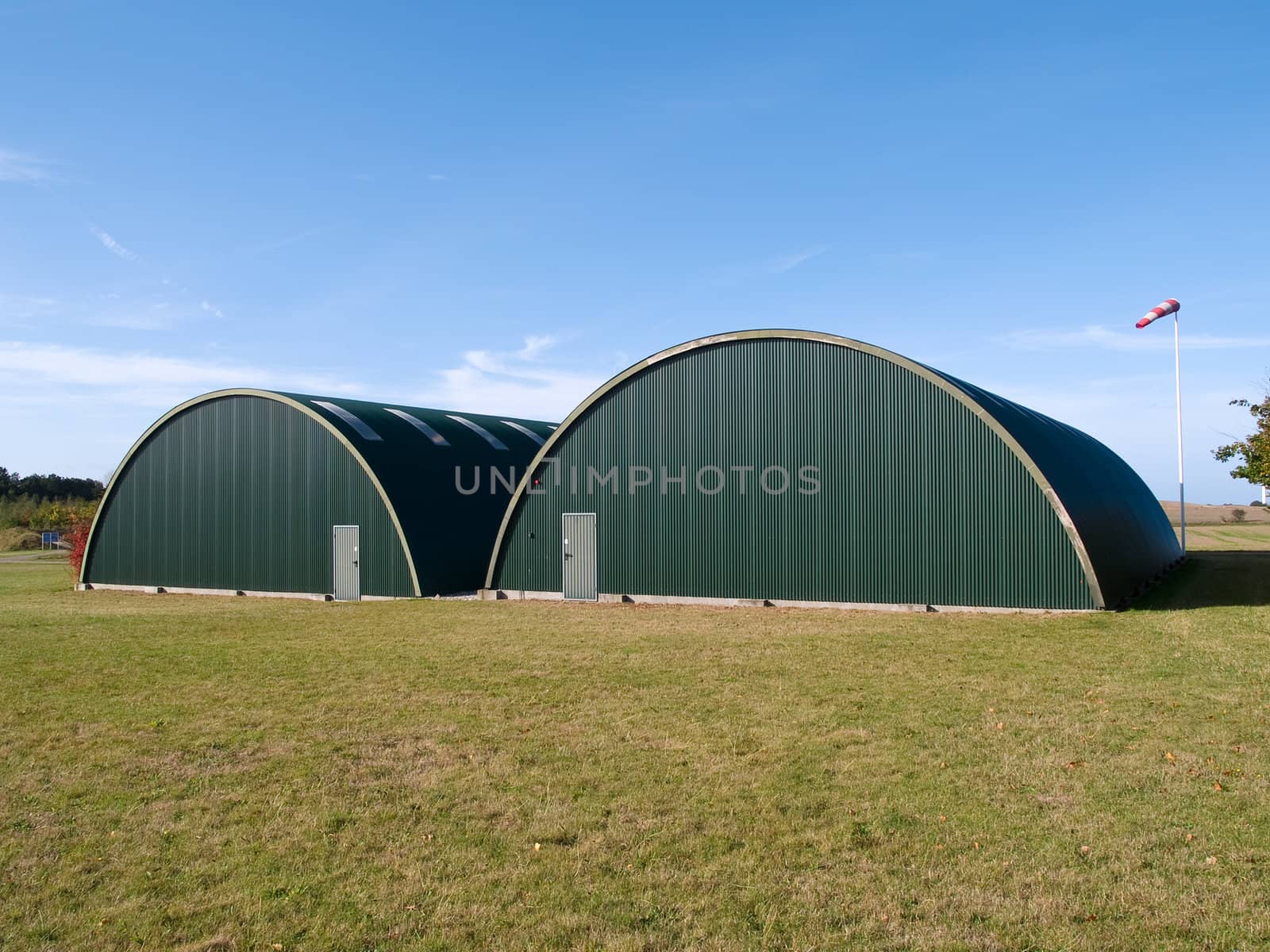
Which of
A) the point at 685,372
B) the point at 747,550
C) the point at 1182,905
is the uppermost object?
the point at 685,372

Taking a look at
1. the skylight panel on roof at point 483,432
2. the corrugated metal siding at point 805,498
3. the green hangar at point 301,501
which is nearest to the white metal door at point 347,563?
the green hangar at point 301,501

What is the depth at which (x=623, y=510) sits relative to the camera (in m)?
27.2

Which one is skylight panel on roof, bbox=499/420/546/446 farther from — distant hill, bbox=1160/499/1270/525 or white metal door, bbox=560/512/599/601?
distant hill, bbox=1160/499/1270/525

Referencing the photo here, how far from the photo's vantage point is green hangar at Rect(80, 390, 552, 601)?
3023 cm

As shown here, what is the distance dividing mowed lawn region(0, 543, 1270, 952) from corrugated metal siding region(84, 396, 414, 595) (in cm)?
1376

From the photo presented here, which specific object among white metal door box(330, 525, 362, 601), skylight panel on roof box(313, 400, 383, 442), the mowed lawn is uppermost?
skylight panel on roof box(313, 400, 383, 442)

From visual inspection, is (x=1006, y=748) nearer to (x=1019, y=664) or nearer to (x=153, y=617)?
(x=1019, y=664)

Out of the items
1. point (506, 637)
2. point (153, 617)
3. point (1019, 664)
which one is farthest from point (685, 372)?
point (153, 617)

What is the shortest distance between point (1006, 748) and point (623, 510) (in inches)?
699

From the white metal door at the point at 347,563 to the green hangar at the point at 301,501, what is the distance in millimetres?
40

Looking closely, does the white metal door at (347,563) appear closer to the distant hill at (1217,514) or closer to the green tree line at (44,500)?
the green tree line at (44,500)

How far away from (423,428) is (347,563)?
609 centimetres

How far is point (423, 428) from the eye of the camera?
3450cm

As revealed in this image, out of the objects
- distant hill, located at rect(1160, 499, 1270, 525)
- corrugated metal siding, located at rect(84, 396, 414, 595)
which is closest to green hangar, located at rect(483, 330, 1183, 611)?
corrugated metal siding, located at rect(84, 396, 414, 595)
